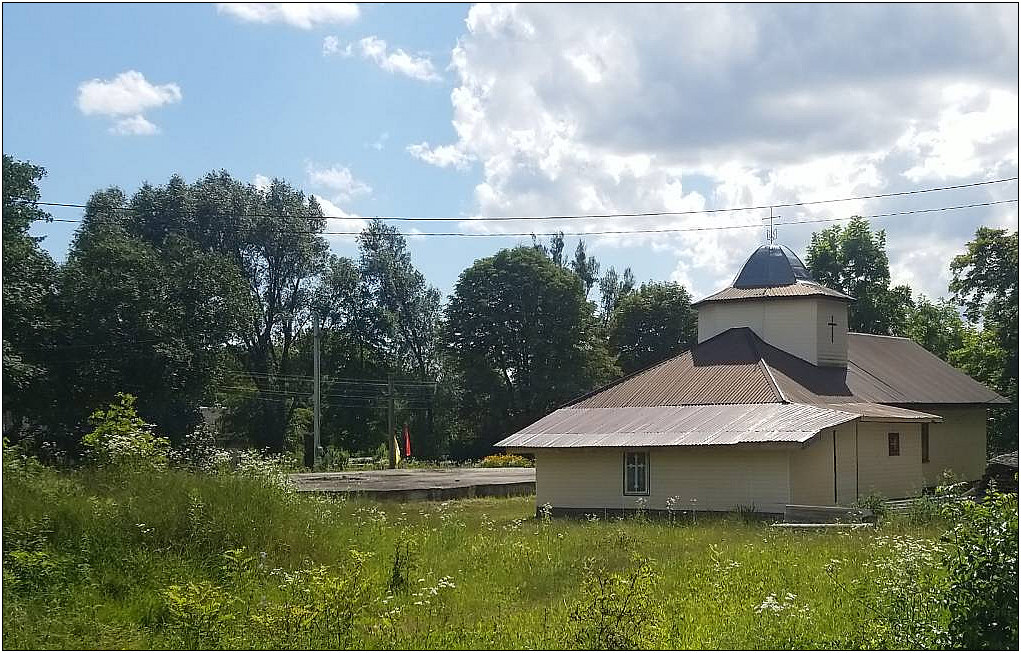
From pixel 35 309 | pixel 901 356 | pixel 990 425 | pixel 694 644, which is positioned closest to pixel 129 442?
pixel 694 644

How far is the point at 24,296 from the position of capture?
1455 inches

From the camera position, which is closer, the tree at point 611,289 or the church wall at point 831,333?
the church wall at point 831,333

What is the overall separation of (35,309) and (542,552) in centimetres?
2876

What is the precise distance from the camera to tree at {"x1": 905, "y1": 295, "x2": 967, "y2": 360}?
62.2 meters

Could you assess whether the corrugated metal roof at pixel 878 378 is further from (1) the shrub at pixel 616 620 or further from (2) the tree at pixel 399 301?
(2) the tree at pixel 399 301

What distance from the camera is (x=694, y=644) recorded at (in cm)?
1043

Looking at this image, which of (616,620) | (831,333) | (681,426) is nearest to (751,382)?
(681,426)

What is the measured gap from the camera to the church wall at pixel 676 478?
25500 mm

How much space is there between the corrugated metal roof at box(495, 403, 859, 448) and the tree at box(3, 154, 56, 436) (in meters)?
16.8

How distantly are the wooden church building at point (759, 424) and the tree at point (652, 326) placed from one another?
A: 2934 cm

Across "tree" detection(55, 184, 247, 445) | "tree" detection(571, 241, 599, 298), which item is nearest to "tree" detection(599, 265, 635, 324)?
"tree" detection(571, 241, 599, 298)

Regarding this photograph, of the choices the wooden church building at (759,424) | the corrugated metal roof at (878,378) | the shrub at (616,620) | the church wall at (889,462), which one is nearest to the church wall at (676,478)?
the wooden church building at (759,424)

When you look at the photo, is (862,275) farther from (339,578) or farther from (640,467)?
(339,578)

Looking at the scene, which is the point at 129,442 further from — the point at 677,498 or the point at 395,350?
the point at 395,350
